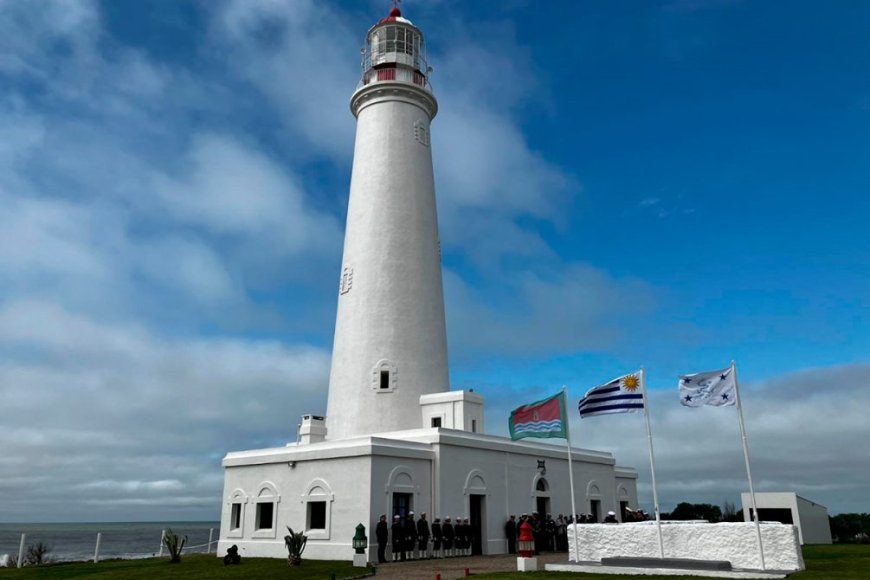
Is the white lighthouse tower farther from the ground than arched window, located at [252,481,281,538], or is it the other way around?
the white lighthouse tower

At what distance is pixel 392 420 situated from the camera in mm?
24766

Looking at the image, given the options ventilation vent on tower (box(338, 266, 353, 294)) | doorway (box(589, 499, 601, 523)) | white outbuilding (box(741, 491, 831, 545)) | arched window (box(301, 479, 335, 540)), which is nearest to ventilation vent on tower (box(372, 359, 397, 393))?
ventilation vent on tower (box(338, 266, 353, 294))

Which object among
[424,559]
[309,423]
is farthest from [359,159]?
[424,559]

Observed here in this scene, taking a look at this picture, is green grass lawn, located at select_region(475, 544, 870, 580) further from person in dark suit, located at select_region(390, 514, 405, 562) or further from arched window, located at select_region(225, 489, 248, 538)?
arched window, located at select_region(225, 489, 248, 538)

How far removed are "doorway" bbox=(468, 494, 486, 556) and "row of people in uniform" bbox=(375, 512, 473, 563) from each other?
892mm

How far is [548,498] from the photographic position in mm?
26516

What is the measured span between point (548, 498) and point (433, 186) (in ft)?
41.5

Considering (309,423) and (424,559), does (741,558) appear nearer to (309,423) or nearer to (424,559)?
(424,559)

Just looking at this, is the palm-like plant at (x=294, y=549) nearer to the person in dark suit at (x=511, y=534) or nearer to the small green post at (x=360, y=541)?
the small green post at (x=360, y=541)

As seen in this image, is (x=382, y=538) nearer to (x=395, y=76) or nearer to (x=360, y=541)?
(x=360, y=541)

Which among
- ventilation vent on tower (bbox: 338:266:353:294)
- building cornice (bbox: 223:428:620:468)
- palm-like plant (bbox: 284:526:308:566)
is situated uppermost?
ventilation vent on tower (bbox: 338:266:353:294)

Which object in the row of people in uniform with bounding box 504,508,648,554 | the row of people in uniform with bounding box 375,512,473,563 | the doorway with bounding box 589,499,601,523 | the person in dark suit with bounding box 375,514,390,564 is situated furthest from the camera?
the doorway with bounding box 589,499,601,523

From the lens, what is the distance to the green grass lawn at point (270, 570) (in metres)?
14.7

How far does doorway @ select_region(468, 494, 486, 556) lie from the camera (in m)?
23.4
